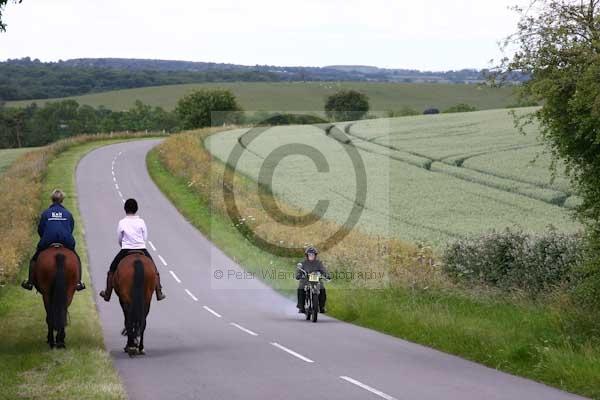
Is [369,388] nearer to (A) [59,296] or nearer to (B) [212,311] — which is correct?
(A) [59,296]

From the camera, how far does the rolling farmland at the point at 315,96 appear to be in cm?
15275

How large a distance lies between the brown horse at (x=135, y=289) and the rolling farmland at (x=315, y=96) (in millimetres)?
127636

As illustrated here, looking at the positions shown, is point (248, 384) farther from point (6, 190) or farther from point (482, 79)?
point (6, 190)

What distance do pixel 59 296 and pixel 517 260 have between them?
500 inches

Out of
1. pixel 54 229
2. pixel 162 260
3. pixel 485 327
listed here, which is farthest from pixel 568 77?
pixel 162 260

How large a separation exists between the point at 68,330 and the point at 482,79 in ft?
34.4

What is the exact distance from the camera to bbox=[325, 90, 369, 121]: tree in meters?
139

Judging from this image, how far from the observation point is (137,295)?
1538 cm

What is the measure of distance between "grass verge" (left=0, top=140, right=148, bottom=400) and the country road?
0.41m

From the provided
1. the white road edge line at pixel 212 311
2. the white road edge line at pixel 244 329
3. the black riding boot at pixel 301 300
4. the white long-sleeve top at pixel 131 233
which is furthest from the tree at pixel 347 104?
the white long-sleeve top at pixel 131 233

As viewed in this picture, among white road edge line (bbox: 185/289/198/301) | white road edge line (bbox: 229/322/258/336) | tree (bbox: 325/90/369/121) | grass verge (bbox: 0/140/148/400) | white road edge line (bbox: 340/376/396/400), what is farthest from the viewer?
tree (bbox: 325/90/369/121)

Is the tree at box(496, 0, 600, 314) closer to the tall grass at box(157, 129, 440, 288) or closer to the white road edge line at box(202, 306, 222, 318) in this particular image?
the tall grass at box(157, 129, 440, 288)

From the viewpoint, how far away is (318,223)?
36688 millimetres

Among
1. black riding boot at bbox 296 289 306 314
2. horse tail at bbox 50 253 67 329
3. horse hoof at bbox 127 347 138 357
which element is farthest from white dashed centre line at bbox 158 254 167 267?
horse hoof at bbox 127 347 138 357
